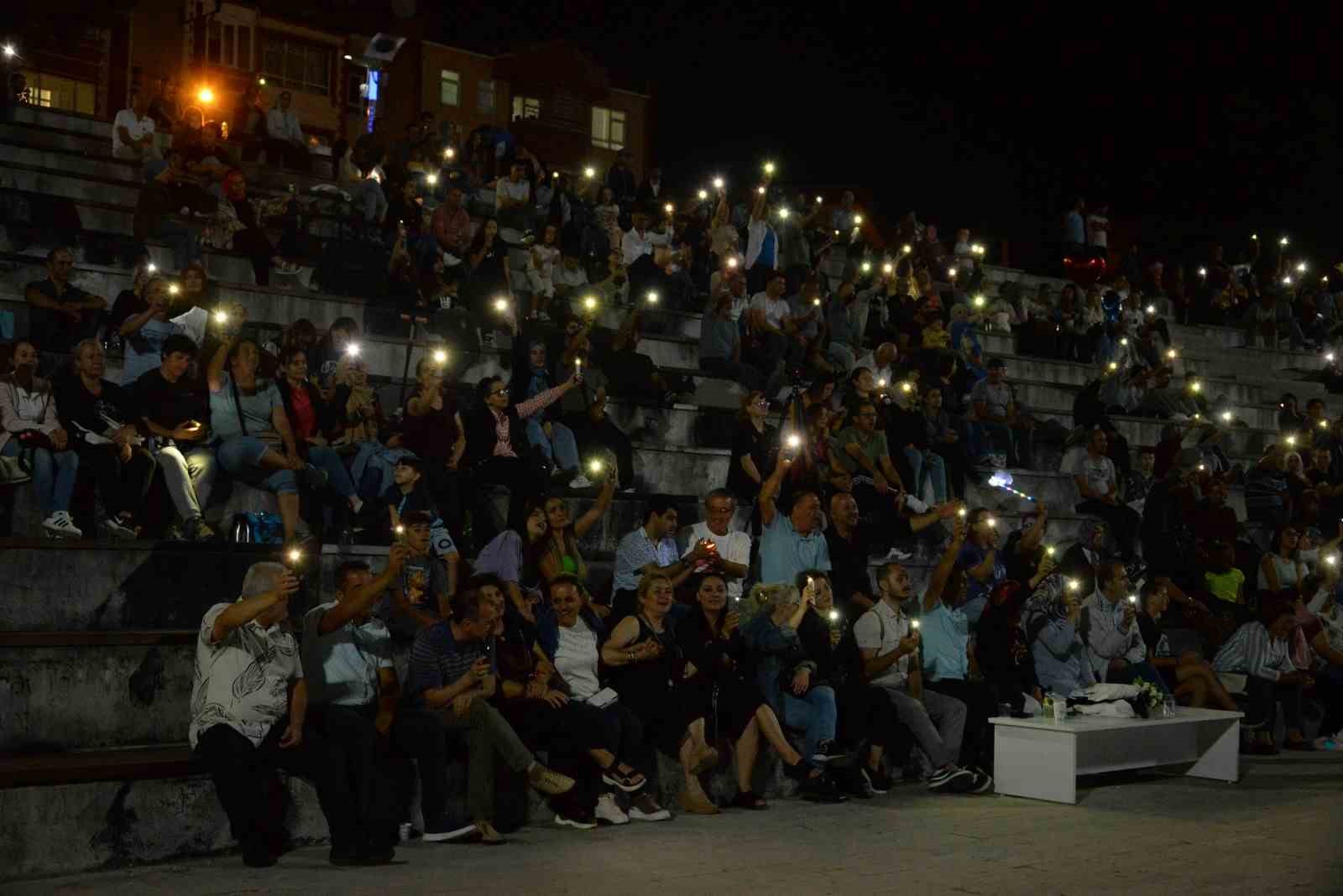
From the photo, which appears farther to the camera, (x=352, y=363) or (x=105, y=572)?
(x=352, y=363)

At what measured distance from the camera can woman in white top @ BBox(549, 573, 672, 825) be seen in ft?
25.8

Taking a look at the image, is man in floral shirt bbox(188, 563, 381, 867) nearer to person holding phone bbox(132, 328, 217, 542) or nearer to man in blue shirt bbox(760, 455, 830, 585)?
person holding phone bbox(132, 328, 217, 542)

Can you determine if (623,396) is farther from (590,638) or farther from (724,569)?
(590,638)

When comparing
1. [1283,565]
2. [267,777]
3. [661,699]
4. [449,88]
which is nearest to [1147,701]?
[661,699]

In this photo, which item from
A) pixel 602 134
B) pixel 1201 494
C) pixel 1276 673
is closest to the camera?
pixel 1276 673

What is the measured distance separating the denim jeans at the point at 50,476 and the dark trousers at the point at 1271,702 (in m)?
9.18

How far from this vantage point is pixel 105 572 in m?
7.81

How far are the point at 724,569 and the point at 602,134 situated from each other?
36428 mm

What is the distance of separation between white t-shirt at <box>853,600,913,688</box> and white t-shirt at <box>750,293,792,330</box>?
20.0 feet

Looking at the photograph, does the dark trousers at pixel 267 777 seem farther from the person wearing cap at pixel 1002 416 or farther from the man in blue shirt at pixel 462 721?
the person wearing cap at pixel 1002 416

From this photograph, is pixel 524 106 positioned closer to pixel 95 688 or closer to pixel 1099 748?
pixel 1099 748

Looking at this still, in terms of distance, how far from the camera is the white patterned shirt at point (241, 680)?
670cm

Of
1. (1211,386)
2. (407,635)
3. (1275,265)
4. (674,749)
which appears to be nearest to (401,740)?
(407,635)

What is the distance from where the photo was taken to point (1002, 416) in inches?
611
